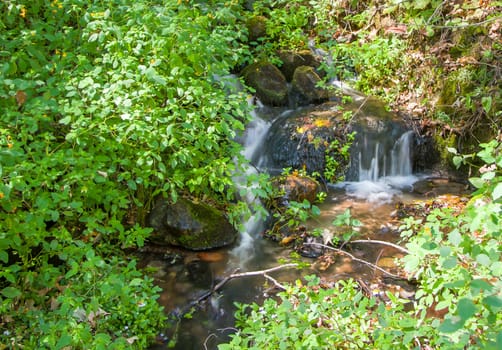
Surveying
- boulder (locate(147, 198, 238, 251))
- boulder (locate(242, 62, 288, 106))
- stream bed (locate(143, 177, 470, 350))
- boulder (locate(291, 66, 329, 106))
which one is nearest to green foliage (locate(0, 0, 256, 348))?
stream bed (locate(143, 177, 470, 350))

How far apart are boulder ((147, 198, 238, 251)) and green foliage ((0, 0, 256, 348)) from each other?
75cm

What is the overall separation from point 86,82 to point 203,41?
46.8 inches

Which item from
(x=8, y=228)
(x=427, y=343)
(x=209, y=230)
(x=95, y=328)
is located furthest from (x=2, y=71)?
(x=427, y=343)

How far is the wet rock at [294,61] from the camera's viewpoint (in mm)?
8477

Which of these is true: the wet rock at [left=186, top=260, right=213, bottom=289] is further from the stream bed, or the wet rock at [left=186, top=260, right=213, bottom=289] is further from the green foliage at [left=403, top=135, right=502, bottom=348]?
the green foliage at [left=403, top=135, right=502, bottom=348]

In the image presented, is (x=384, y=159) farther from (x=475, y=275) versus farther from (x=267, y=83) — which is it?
(x=475, y=275)

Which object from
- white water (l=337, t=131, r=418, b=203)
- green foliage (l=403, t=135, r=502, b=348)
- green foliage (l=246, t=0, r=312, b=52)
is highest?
green foliage (l=246, t=0, r=312, b=52)

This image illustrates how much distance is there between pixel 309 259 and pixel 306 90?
4269 mm

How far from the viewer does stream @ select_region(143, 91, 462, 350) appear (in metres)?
3.68

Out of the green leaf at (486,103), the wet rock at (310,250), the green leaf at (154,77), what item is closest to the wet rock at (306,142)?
the green leaf at (486,103)

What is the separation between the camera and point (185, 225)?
463cm

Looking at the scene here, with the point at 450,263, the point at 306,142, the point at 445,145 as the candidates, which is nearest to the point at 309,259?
the point at 306,142

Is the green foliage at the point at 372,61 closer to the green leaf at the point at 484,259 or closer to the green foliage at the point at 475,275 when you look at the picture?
the green foliage at the point at 475,275

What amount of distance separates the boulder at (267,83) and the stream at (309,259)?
0.81 m
